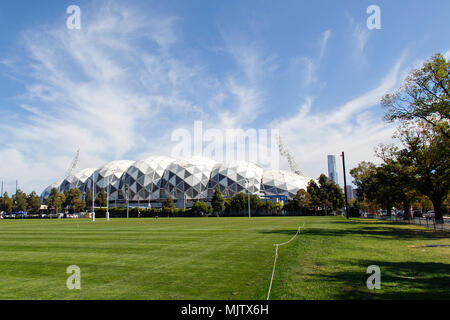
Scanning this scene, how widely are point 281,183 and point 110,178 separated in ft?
231

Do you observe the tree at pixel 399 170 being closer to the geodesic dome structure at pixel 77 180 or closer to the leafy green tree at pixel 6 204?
the leafy green tree at pixel 6 204

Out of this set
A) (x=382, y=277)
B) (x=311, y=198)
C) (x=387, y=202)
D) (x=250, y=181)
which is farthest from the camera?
(x=250, y=181)

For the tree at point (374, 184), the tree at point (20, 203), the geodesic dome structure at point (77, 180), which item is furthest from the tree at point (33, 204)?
the tree at point (374, 184)

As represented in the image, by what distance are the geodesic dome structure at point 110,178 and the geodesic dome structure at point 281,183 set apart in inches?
→ 2383

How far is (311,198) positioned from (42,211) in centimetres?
10884

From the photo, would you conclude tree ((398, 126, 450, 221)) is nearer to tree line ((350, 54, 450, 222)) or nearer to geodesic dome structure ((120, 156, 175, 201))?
tree line ((350, 54, 450, 222))

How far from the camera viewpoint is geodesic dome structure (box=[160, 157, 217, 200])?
113000 mm

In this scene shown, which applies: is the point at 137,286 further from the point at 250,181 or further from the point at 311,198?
the point at 250,181

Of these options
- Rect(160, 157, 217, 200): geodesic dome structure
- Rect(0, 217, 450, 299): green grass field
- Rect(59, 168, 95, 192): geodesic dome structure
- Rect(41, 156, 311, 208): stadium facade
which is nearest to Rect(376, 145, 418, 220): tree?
Rect(0, 217, 450, 299): green grass field

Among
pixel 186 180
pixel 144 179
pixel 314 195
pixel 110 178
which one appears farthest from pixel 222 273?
pixel 110 178

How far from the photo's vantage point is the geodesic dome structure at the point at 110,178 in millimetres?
126500
